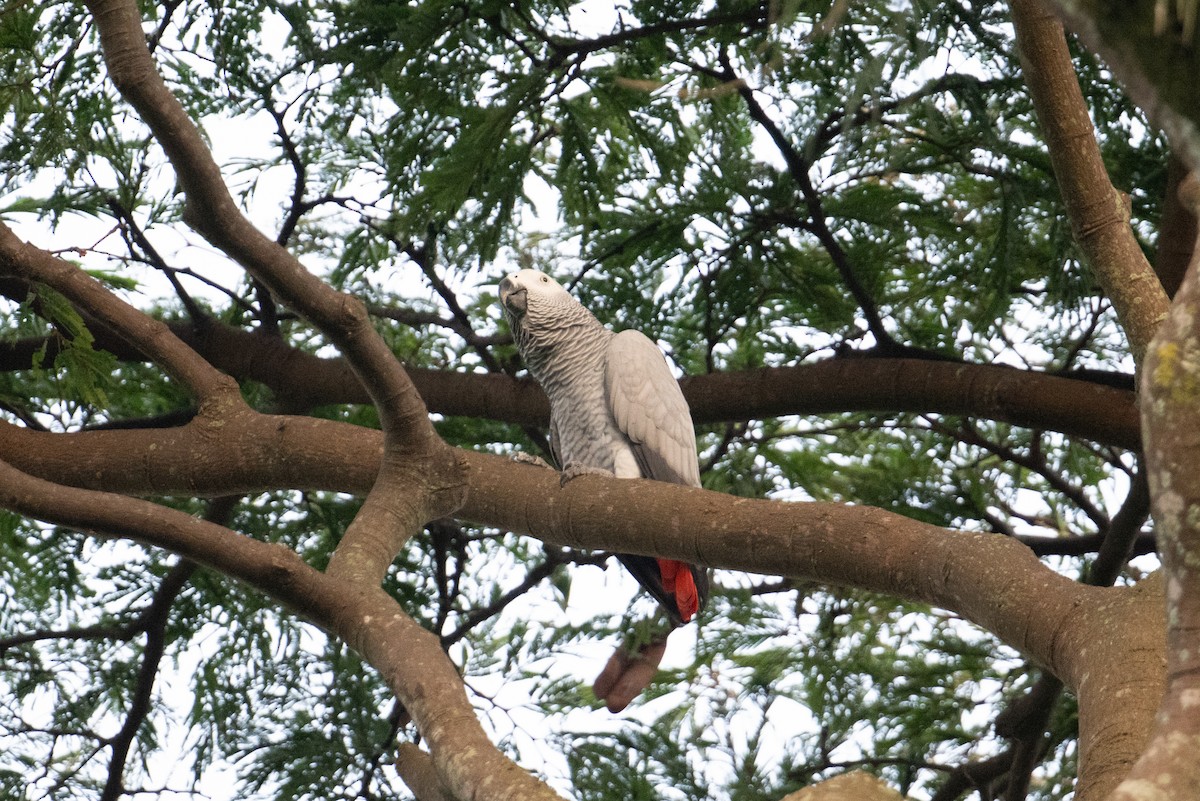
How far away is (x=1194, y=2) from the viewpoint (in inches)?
29.7

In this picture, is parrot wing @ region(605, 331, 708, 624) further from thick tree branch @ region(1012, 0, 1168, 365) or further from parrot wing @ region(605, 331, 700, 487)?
thick tree branch @ region(1012, 0, 1168, 365)

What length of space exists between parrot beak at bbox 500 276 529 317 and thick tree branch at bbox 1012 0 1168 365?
1.98 metres

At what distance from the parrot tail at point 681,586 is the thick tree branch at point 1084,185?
5.19ft

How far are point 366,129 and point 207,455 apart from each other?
1439 mm

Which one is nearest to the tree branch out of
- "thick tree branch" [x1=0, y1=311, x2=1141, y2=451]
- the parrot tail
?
"thick tree branch" [x1=0, y1=311, x2=1141, y2=451]

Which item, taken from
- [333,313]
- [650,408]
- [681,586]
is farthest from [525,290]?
[333,313]

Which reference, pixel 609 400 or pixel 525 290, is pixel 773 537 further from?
pixel 525 290

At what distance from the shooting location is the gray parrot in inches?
143

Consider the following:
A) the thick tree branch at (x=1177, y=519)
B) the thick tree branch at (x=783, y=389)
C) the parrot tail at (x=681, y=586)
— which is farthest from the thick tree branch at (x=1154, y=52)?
the parrot tail at (x=681, y=586)

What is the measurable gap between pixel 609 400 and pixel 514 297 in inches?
A: 18.4

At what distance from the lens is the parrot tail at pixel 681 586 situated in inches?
139

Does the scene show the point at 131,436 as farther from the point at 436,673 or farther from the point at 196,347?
the point at 436,673

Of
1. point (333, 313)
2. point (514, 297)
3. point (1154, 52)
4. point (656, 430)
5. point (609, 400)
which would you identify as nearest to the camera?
point (1154, 52)

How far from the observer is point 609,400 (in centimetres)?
382
